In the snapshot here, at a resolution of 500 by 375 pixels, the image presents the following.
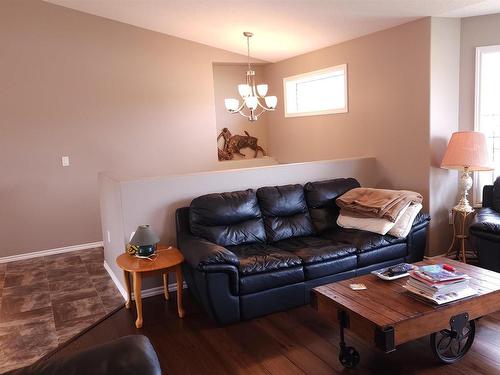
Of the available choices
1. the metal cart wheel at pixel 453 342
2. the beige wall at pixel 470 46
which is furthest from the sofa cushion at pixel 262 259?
the beige wall at pixel 470 46

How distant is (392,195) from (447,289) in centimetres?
156

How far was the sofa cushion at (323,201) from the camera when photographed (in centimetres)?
410

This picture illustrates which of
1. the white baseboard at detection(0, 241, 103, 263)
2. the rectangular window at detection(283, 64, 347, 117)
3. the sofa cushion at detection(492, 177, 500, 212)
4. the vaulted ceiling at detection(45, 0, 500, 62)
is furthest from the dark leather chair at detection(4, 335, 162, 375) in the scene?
the rectangular window at detection(283, 64, 347, 117)

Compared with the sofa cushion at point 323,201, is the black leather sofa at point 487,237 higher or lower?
lower

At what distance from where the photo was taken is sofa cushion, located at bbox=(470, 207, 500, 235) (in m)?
3.65

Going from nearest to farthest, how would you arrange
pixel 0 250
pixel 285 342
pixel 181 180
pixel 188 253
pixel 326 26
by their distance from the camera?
pixel 285 342 → pixel 188 253 → pixel 181 180 → pixel 326 26 → pixel 0 250

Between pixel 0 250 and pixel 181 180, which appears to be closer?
pixel 181 180

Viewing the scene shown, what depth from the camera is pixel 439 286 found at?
2.46m

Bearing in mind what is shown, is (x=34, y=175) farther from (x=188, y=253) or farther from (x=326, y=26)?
(x=326, y=26)

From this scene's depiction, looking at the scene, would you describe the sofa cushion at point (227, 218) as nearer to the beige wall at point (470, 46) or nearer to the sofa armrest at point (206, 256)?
the sofa armrest at point (206, 256)

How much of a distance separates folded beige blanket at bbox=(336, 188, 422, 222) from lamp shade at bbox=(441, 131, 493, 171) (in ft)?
1.58

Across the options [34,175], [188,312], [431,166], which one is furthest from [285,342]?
[34,175]

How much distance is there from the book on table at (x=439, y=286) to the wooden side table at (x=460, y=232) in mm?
1637

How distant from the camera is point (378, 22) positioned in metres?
4.27
